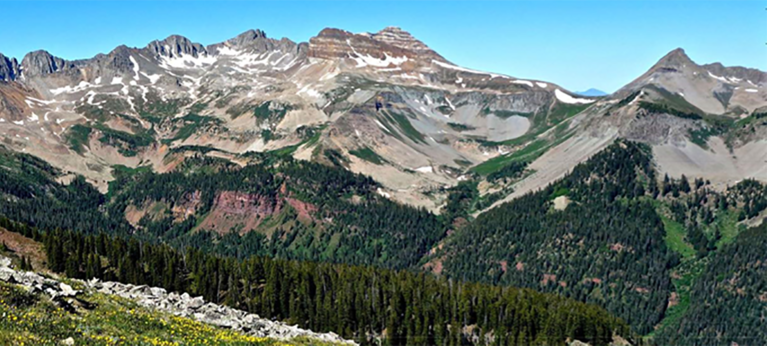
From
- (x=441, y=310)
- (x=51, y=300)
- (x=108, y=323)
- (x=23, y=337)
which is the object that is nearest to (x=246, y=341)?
(x=108, y=323)

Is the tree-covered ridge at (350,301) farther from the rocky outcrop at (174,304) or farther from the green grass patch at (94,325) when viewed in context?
the green grass patch at (94,325)

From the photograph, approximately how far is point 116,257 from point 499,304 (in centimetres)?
7566

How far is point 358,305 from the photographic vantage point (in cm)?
13012

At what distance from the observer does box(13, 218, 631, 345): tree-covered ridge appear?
12294cm

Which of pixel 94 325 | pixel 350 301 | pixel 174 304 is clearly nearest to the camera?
pixel 94 325

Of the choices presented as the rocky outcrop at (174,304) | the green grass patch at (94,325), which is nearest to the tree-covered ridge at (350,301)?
the rocky outcrop at (174,304)

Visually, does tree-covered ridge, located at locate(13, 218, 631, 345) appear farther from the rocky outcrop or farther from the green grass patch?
the green grass patch

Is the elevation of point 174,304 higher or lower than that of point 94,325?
lower

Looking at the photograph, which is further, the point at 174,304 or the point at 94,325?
the point at 174,304

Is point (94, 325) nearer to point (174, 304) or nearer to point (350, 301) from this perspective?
point (174, 304)

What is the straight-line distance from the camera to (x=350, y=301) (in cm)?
13025

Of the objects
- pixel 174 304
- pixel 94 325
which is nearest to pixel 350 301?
pixel 174 304

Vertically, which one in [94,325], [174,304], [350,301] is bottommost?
[350,301]

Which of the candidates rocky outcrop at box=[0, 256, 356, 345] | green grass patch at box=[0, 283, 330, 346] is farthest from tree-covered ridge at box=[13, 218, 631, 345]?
green grass patch at box=[0, 283, 330, 346]
